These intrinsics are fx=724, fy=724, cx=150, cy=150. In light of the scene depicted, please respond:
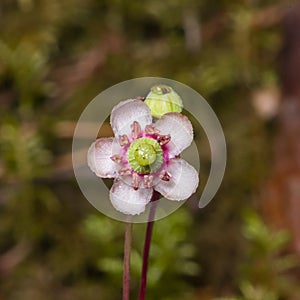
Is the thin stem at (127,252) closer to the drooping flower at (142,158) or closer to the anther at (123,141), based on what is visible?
the drooping flower at (142,158)

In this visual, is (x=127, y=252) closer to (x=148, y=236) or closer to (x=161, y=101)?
(x=148, y=236)

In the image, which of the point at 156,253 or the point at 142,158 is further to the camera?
the point at 156,253

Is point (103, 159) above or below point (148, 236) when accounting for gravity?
above

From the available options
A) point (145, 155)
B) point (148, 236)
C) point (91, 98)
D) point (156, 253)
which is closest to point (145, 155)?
point (145, 155)

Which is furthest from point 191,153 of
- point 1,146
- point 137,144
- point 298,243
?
point 1,146

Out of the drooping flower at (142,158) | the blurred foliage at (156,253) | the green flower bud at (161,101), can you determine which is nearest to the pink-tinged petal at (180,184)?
the drooping flower at (142,158)

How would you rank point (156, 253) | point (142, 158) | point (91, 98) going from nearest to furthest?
point (142, 158), point (156, 253), point (91, 98)
